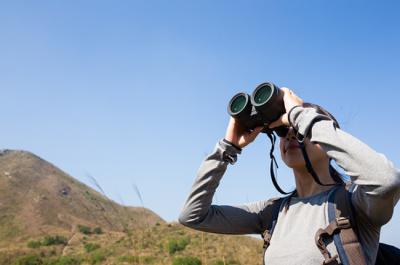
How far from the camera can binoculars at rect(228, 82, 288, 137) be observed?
1.85 m

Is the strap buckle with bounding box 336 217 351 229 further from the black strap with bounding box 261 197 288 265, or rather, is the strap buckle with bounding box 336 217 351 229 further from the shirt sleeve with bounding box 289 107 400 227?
the black strap with bounding box 261 197 288 265

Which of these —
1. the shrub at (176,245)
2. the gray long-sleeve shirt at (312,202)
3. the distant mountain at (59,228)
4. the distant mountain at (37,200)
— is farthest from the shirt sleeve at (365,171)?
the distant mountain at (37,200)

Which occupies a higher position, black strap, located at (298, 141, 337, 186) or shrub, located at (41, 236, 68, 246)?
shrub, located at (41, 236, 68, 246)

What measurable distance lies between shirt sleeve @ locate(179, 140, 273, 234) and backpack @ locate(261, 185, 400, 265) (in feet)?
1.64

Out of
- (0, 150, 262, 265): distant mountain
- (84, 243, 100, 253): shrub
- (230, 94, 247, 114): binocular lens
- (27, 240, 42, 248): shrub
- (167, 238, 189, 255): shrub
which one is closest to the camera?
(230, 94, 247, 114): binocular lens

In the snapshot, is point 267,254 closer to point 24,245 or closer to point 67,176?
point 24,245

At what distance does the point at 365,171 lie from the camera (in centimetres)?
145

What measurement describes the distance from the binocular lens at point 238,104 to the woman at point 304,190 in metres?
0.06

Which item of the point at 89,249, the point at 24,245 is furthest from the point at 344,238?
the point at 24,245

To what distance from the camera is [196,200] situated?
206 centimetres

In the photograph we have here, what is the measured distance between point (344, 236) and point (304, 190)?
0.41 metres

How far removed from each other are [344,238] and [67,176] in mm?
97681

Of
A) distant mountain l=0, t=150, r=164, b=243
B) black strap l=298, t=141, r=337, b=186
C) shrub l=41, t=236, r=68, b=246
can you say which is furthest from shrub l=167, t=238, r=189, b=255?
black strap l=298, t=141, r=337, b=186

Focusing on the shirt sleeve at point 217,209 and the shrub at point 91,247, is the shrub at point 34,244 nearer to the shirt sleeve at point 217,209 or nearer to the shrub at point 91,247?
the shrub at point 91,247
